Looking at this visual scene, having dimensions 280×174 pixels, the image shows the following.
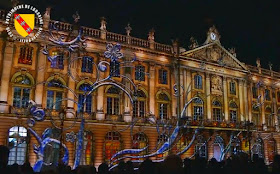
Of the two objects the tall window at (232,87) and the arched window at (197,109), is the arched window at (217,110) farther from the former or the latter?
the tall window at (232,87)

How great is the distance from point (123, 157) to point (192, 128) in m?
8.61

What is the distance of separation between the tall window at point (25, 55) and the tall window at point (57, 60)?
201 centimetres

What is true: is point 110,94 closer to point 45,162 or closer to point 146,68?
point 146,68

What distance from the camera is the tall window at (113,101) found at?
1173 inches

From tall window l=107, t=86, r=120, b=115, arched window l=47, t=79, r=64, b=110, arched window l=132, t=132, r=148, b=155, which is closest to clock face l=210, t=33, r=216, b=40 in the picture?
tall window l=107, t=86, r=120, b=115

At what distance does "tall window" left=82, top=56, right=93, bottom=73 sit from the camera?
29144 millimetres

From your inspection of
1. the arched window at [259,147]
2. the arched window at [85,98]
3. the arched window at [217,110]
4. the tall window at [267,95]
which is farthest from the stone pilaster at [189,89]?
the tall window at [267,95]

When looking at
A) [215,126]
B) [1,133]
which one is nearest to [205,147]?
[215,126]

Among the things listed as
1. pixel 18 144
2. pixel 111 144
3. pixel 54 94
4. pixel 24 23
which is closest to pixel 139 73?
pixel 111 144

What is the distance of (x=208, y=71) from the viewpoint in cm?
3669

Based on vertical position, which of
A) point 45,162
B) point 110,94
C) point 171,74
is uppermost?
point 171,74

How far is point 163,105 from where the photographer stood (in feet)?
108

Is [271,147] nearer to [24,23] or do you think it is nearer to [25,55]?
[25,55]

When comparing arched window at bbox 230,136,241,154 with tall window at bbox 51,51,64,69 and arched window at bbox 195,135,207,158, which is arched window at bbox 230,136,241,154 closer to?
arched window at bbox 195,135,207,158
